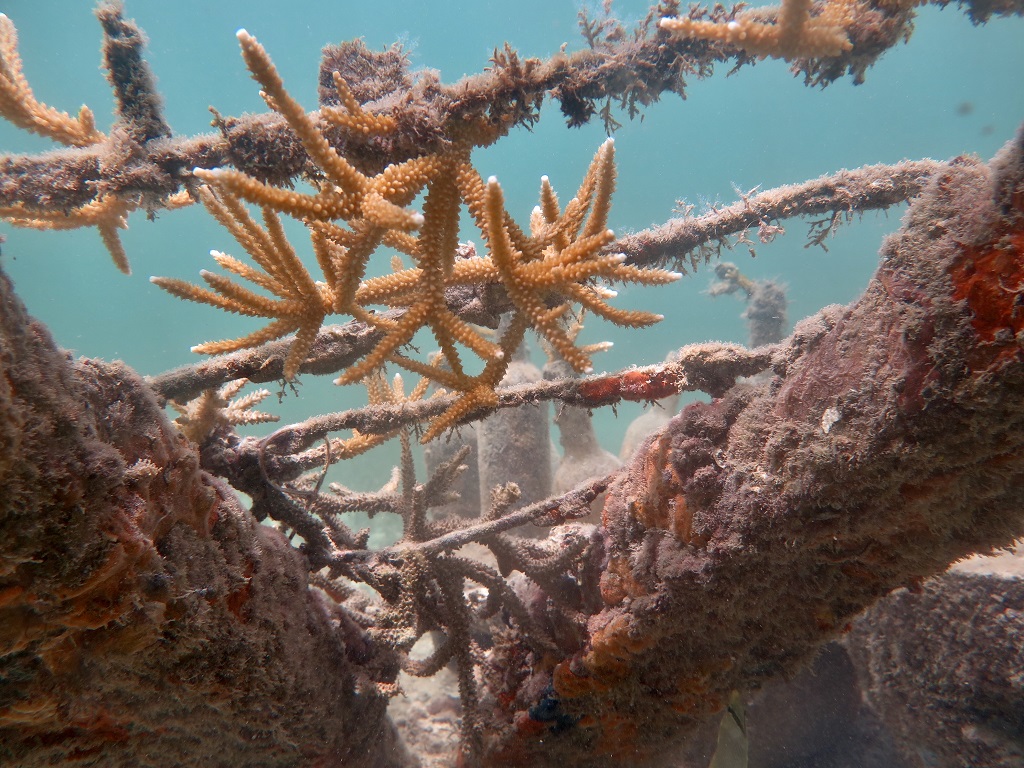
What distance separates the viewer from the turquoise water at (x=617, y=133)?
200 feet

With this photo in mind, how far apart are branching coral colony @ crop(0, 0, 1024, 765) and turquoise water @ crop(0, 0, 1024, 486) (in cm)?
5418

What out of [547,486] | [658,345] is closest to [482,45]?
[658,345]

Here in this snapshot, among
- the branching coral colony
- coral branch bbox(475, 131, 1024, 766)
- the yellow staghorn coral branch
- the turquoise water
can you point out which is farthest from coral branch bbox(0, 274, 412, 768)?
the turquoise water

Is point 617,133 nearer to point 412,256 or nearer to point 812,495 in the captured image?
point 412,256

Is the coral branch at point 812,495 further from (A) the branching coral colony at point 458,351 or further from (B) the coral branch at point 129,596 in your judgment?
(B) the coral branch at point 129,596

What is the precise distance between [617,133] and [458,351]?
6851cm

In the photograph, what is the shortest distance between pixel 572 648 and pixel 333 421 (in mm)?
1901

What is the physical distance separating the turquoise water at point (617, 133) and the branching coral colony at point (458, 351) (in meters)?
54.2

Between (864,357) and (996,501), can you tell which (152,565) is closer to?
(864,357)

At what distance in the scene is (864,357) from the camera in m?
1.46

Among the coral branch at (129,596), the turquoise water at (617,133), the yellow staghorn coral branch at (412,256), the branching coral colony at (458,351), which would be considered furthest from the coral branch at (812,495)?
the turquoise water at (617,133)

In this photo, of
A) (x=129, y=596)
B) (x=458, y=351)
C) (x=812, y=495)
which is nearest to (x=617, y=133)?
(x=458, y=351)

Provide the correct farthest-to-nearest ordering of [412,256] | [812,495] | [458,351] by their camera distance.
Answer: [458,351] → [412,256] → [812,495]

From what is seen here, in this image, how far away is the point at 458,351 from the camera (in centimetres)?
261
